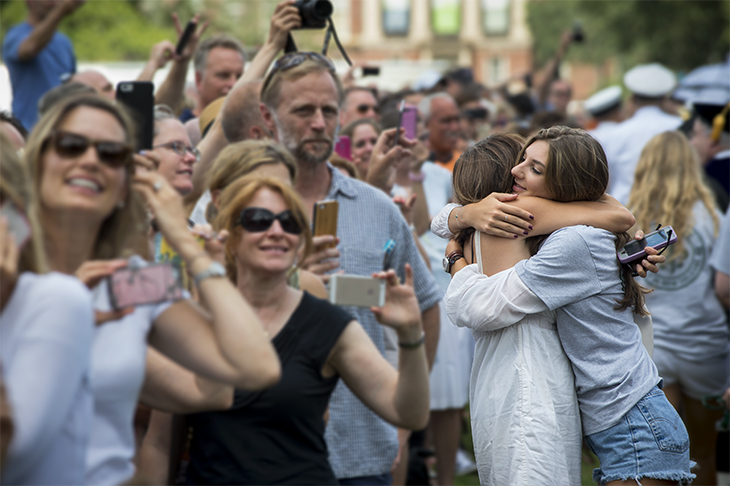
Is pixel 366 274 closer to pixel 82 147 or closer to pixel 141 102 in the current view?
pixel 141 102

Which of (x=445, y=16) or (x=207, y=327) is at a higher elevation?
(x=445, y=16)

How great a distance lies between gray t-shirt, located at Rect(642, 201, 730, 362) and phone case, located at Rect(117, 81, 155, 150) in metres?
3.52

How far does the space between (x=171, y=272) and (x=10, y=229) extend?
401 millimetres

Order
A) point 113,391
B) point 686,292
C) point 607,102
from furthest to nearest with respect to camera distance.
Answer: point 607,102, point 686,292, point 113,391

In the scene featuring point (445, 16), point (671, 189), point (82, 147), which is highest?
point (445, 16)

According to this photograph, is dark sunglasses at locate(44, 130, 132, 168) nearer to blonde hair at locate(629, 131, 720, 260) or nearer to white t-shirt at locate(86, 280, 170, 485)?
white t-shirt at locate(86, 280, 170, 485)

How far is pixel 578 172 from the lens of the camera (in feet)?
10.4

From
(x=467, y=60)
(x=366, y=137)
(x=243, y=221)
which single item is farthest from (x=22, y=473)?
(x=467, y=60)

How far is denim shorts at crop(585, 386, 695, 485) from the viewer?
9.93 feet

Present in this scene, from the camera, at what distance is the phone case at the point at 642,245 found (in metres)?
3.15

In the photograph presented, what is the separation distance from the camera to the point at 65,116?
218cm

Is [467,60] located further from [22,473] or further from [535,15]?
[22,473]

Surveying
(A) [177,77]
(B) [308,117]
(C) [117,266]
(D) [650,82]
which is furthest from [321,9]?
(D) [650,82]

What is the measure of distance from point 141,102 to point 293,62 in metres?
1.16
